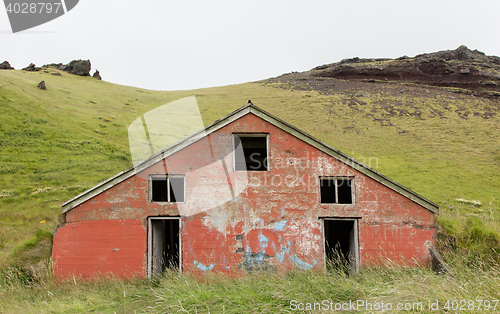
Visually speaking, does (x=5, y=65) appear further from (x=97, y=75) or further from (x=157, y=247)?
(x=157, y=247)

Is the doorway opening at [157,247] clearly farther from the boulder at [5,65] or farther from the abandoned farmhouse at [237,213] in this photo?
the boulder at [5,65]

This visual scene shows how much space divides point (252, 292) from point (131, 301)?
9.92 feet

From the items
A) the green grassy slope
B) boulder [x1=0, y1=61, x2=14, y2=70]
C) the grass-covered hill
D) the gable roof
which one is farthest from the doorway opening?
boulder [x1=0, y1=61, x2=14, y2=70]

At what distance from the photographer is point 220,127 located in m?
10.9

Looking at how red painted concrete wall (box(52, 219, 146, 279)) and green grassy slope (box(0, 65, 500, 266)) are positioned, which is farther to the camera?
green grassy slope (box(0, 65, 500, 266))

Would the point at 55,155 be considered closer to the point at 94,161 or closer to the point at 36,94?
the point at 94,161

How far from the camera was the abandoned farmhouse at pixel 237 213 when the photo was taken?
1005 centimetres

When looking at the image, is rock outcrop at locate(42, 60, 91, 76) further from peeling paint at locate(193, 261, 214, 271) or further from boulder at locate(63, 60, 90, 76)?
peeling paint at locate(193, 261, 214, 271)

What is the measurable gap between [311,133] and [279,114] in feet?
27.7

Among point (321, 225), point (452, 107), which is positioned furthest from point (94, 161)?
point (452, 107)

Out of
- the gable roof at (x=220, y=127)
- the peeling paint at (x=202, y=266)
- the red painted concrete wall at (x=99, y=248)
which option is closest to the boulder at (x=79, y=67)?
the gable roof at (x=220, y=127)

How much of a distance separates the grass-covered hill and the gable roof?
199cm

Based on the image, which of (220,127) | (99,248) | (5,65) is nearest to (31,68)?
(5,65)

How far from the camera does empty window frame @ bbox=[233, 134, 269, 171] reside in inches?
436
